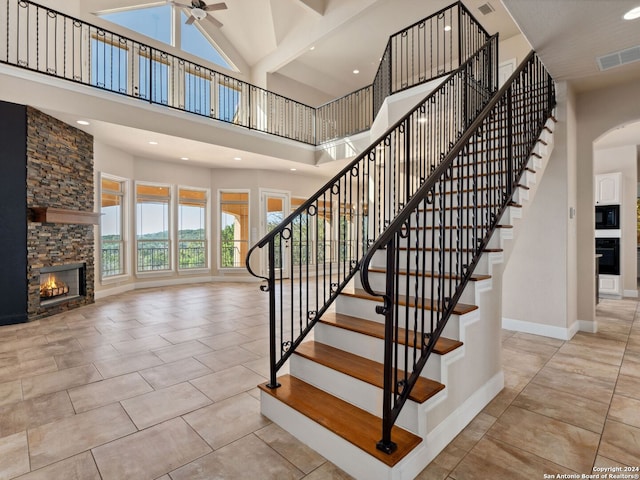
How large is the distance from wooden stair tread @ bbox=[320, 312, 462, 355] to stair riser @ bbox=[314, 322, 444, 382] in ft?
0.10

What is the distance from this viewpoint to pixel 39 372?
303 centimetres

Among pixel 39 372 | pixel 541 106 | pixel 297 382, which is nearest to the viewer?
pixel 297 382

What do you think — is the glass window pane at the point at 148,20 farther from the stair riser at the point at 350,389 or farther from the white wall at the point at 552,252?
the stair riser at the point at 350,389

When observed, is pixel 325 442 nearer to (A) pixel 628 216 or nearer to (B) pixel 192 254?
(B) pixel 192 254

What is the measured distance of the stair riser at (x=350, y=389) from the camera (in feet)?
5.76

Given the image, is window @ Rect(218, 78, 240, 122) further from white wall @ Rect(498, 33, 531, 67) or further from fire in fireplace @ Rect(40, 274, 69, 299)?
white wall @ Rect(498, 33, 531, 67)

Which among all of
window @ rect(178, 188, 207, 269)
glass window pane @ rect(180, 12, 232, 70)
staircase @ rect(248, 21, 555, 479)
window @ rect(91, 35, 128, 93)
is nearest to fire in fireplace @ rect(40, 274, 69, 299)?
window @ rect(178, 188, 207, 269)

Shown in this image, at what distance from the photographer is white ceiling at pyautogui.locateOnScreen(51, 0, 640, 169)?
264 centimetres

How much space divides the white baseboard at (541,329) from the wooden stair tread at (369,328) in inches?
105

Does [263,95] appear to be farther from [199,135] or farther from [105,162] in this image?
[105,162]

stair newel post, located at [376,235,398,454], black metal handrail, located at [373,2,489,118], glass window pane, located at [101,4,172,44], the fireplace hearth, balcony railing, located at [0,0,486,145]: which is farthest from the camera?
glass window pane, located at [101,4,172,44]

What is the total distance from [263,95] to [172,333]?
7.25m

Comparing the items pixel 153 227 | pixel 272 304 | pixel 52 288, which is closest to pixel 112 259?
pixel 153 227

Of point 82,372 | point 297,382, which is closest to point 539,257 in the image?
point 297,382
